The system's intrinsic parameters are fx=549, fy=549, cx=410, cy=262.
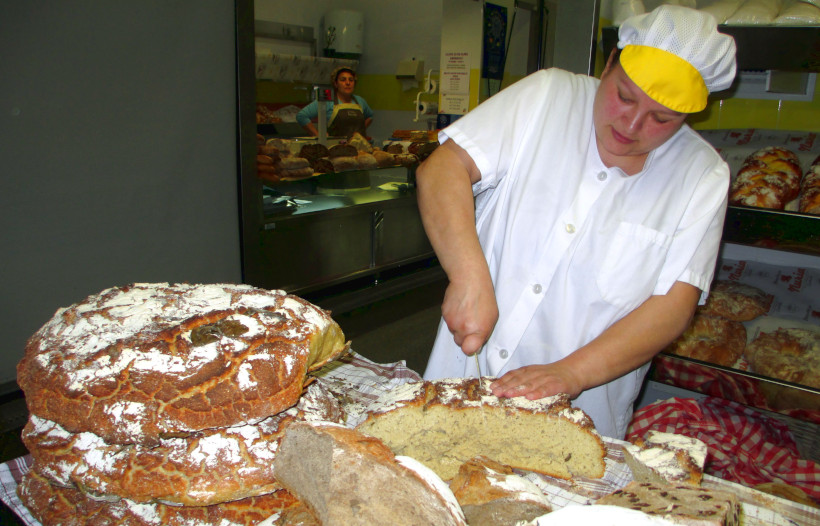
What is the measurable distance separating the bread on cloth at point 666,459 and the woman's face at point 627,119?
0.79m

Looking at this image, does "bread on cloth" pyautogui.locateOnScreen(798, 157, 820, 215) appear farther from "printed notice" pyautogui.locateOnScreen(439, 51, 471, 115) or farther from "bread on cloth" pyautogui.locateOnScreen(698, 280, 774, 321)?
"printed notice" pyautogui.locateOnScreen(439, 51, 471, 115)

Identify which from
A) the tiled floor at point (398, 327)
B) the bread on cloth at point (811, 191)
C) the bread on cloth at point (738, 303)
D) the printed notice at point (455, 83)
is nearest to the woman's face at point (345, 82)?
the printed notice at point (455, 83)

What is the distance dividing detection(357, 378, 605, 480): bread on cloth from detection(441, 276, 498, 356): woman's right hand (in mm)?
119

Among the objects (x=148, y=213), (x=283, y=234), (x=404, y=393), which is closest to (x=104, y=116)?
(x=148, y=213)

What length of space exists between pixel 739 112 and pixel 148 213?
3.28 meters

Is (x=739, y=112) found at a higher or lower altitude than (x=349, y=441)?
higher

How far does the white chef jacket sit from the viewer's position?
5.28 feet

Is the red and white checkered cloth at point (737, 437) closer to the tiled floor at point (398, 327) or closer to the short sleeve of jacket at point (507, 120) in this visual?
the short sleeve of jacket at point (507, 120)

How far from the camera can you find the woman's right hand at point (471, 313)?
137 cm

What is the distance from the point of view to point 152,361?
3.25 feet

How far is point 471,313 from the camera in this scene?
1.38 metres

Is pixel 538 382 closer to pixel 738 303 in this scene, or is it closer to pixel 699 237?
pixel 699 237

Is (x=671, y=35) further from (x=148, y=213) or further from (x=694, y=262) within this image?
(x=148, y=213)

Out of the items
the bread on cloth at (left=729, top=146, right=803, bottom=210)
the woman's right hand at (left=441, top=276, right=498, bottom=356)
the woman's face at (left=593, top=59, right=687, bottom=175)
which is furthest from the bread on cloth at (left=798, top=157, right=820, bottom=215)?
the woman's right hand at (left=441, top=276, right=498, bottom=356)
